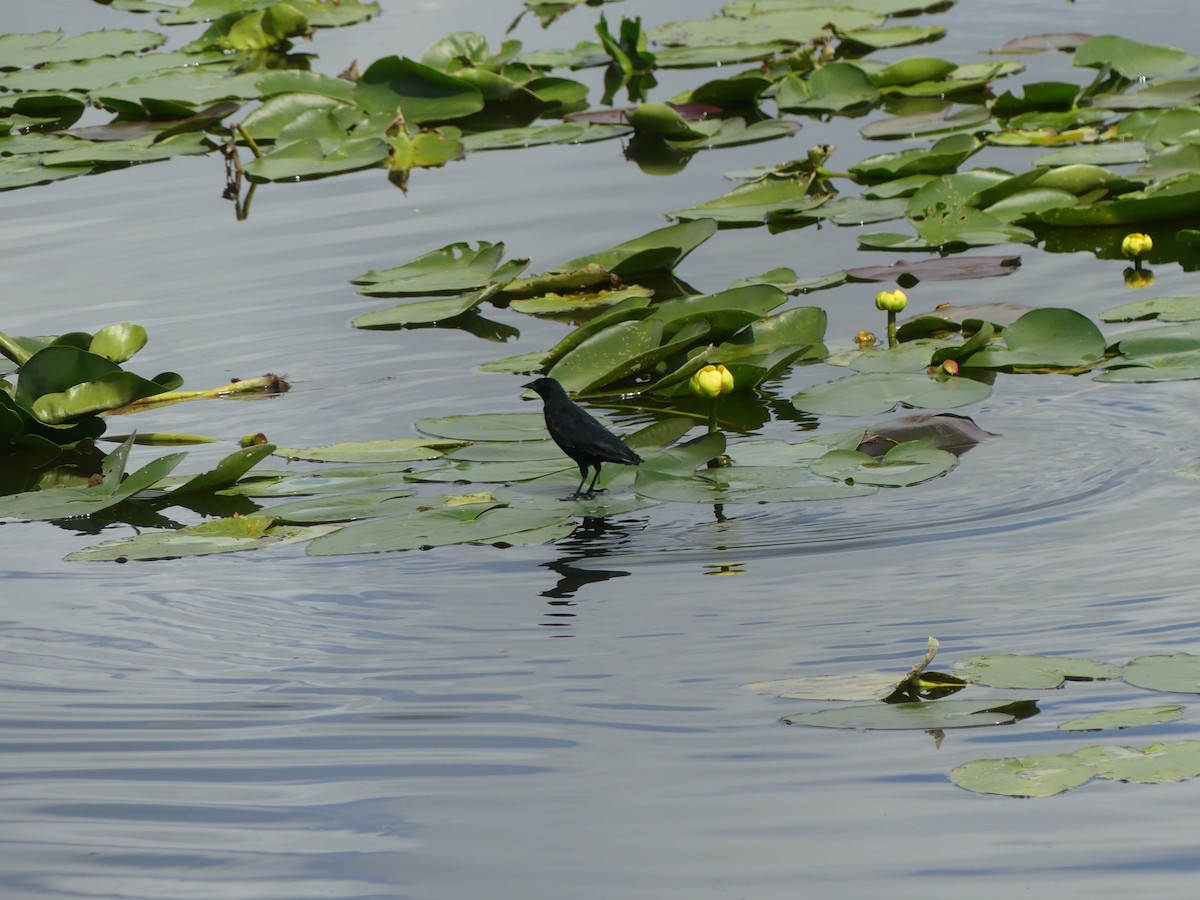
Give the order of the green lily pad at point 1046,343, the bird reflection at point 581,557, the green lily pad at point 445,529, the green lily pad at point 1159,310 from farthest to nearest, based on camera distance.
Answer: the green lily pad at point 1159,310 → the green lily pad at point 1046,343 → the green lily pad at point 445,529 → the bird reflection at point 581,557

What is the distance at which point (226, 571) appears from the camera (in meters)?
3.80

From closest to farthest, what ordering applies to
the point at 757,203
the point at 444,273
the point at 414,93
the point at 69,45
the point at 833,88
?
the point at 444,273
the point at 757,203
the point at 833,88
the point at 414,93
the point at 69,45

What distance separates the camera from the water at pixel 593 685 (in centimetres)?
254

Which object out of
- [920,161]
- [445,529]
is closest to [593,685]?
[445,529]

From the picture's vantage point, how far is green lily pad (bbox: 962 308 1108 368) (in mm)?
4766

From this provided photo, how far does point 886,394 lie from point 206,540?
203 centimetres

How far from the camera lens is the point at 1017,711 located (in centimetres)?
279

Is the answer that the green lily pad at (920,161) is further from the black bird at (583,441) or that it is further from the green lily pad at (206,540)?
the green lily pad at (206,540)

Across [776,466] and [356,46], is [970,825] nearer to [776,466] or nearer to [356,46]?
[776,466]

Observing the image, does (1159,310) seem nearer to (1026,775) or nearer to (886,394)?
(886,394)

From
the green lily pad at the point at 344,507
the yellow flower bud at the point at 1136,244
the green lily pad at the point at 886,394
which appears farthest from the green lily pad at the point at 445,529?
the yellow flower bud at the point at 1136,244

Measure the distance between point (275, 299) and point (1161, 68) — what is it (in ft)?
16.4

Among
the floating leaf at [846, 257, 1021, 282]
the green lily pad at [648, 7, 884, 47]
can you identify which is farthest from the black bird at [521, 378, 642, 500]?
the green lily pad at [648, 7, 884, 47]

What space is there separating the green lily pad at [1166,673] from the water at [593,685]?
0.04 m
